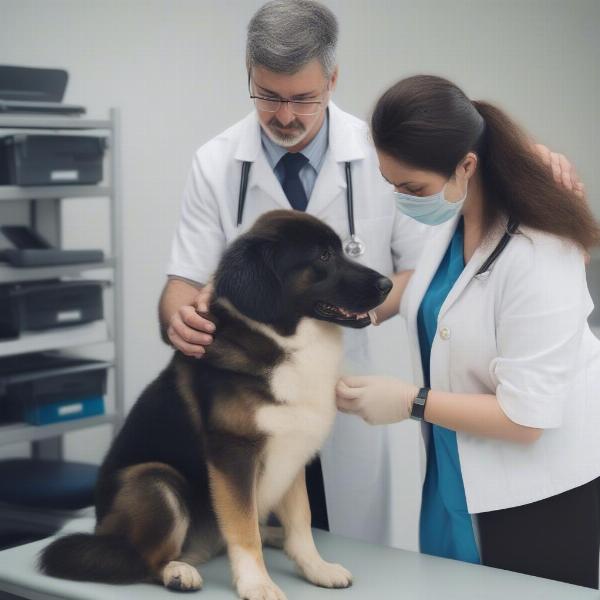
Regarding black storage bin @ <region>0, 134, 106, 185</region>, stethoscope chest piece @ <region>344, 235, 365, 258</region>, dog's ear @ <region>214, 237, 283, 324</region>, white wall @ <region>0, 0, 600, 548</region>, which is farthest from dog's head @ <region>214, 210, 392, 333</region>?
white wall @ <region>0, 0, 600, 548</region>

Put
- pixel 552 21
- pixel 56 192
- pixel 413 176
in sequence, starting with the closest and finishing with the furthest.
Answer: pixel 413 176 → pixel 56 192 → pixel 552 21

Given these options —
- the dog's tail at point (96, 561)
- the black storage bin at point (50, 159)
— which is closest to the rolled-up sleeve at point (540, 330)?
the dog's tail at point (96, 561)

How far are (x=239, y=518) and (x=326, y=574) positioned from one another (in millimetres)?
166

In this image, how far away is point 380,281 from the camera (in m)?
1.32

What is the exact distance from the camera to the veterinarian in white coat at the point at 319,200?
5.14 ft

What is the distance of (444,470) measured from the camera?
57.7 inches

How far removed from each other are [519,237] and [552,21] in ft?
7.18

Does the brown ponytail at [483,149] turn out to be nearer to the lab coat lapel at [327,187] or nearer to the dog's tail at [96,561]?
the lab coat lapel at [327,187]

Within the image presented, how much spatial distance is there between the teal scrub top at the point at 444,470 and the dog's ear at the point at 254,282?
11.5 inches

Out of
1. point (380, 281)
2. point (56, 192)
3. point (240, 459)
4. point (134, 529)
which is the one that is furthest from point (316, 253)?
point (56, 192)

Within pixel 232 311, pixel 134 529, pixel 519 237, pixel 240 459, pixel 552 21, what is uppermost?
pixel 552 21

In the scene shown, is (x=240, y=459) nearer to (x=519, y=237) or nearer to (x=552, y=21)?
(x=519, y=237)

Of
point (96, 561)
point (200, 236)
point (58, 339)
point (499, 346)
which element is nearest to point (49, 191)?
point (58, 339)

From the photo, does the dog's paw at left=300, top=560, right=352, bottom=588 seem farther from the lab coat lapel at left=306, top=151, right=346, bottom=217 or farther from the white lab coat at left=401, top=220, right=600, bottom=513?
the lab coat lapel at left=306, top=151, right=346, bottom=217
